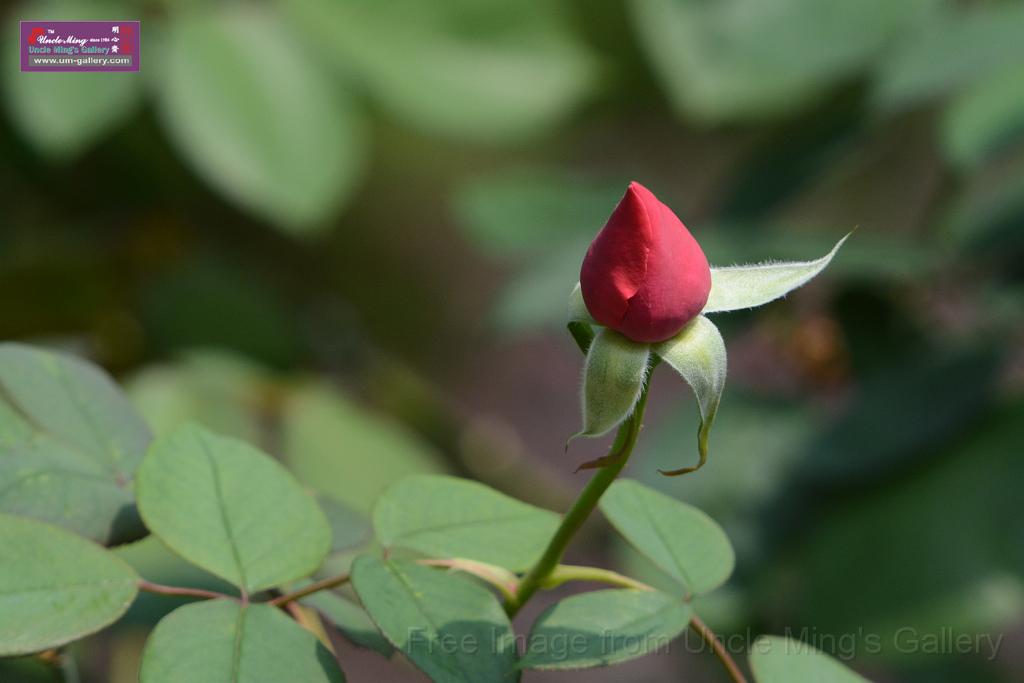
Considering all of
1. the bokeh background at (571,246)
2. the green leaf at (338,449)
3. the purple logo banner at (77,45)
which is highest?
the purple logo banner at (77,45)

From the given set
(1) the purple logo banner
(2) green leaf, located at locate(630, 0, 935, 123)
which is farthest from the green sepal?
(2) green leaf, located at locate(630, 0, 935, 123)

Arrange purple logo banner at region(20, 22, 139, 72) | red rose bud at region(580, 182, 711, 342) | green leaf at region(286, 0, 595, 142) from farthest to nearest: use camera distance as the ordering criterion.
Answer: green leaf at region(286, 0, 595, 142) → purple logo banner at region(20, 22, 139, 72) → red rose bud at region(580, 182, 711, 342)

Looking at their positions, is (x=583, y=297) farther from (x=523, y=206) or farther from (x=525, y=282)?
(x=523, y=206)

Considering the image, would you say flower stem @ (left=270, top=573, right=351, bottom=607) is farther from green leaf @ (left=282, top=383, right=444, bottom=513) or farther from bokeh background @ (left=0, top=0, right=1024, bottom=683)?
green leaf @ (left=282, top=383, right=444, bottom=513)

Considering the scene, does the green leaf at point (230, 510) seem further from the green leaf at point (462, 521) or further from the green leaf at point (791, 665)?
the green leaf at point (791, 665)

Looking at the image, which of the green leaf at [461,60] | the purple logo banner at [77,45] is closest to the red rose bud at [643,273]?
the purple logo banner at [77,45]

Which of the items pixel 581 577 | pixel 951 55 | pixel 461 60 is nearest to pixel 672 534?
pixel 581 577
